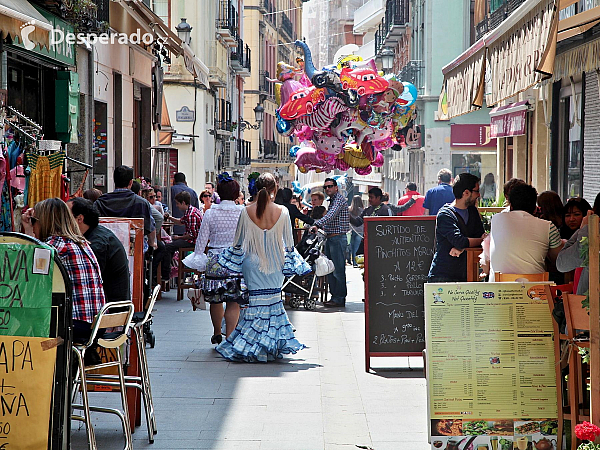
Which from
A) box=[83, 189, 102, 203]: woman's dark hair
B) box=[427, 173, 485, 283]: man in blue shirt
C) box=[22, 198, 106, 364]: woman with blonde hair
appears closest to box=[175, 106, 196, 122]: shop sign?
box=[83, 189, 102, 203]: woman's dark hair

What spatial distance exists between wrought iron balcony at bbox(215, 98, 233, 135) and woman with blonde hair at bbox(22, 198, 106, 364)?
1207 inches

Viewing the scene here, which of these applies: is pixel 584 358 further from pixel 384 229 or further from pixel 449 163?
pixel 449 163

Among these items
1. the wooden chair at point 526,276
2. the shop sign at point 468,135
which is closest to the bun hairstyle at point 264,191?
the wooden chair at point 526,276

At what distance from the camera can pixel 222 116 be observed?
38.2 meters

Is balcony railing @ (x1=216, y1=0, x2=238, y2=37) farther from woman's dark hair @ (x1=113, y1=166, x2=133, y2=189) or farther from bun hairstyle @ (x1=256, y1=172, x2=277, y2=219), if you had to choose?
bun hairstyle @ (x1=256, y1=172, x2=277, y2=219)

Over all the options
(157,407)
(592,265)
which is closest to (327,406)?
(157,407)

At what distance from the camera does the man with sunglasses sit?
1393cm

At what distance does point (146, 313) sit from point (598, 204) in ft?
10.9

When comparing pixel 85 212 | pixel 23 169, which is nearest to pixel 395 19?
pixel 23 169

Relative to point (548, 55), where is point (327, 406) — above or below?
below

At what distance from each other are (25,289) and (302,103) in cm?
997

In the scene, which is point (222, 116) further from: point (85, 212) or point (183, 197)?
point (85, 212)

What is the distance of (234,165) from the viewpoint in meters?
39.5

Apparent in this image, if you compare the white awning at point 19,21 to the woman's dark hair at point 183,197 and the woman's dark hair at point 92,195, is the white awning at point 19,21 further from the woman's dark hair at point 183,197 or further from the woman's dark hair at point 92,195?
the woman's dark hair at point 183,197
